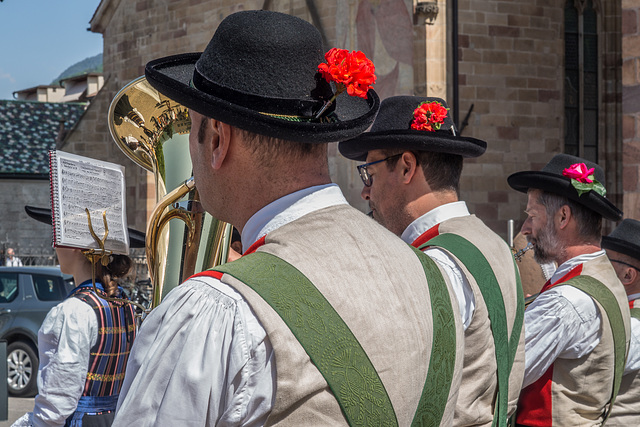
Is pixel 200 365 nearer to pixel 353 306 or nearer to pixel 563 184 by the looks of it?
pixel 353 306

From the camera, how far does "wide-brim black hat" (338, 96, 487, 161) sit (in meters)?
2.85

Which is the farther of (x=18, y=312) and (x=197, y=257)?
(x=18, y=312)

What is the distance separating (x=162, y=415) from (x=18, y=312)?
10.00 meters

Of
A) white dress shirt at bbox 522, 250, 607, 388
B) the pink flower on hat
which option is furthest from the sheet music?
the pink flower on hat

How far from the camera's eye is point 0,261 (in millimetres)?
22078

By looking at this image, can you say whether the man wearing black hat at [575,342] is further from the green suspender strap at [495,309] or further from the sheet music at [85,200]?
the sheet music at [85,200]

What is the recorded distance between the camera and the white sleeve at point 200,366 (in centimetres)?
133

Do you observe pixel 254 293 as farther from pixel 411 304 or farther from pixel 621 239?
pixel 621 239

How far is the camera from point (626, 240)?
187 inches

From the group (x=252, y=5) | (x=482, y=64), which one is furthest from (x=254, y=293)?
(x=252, y=5)

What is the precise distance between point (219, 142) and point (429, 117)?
1.50 m

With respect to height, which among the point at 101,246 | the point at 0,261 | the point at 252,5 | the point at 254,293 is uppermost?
the point at 252,5

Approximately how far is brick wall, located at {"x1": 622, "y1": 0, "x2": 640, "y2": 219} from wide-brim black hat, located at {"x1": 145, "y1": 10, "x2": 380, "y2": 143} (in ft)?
20.3

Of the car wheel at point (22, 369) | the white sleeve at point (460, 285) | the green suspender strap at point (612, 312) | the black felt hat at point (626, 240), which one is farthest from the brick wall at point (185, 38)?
the white sleeve at point (460, 285)
